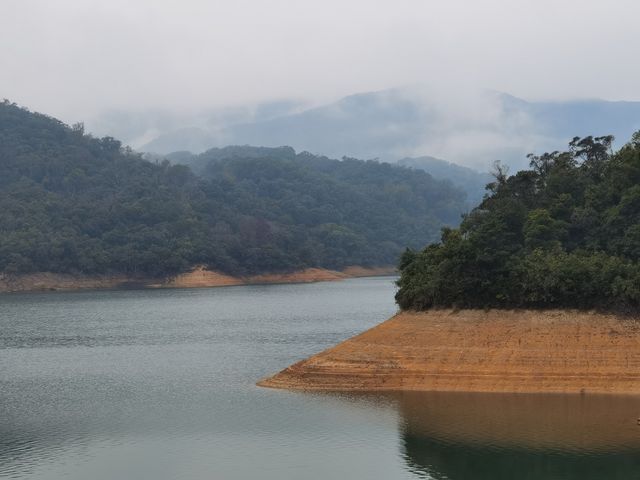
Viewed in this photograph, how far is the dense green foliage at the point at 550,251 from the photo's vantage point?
41125 mm

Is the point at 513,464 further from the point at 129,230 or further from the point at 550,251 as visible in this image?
the point at 129,230

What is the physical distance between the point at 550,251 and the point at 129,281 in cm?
11711

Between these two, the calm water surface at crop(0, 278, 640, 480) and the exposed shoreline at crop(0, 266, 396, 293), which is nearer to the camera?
the calm water surface at crop(0, 278, 640, 480)

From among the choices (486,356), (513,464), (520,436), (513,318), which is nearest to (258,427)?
(520,436)

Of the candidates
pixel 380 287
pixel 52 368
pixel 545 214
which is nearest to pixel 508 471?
pixel 545 214

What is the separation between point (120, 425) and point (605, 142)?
43.9 meters

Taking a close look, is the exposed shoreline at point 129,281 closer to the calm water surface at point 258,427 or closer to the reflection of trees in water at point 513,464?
the calm water surface at point 258,427

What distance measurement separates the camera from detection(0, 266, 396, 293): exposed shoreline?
144 m

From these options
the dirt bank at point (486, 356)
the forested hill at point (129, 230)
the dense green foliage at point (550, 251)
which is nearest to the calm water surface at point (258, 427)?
the dirt bank at point (486, 356)

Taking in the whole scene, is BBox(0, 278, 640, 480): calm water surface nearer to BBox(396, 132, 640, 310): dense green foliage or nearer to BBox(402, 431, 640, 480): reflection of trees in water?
BBox(402, 431, 640, 480): reflection of trees in water

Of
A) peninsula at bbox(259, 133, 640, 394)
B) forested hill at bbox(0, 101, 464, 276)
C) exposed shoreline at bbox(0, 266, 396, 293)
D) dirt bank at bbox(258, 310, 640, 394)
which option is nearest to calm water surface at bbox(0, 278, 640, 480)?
dirt bank at bbox(258, 310, 640, 394)

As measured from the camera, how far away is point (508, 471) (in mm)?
28656

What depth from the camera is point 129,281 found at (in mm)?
153750

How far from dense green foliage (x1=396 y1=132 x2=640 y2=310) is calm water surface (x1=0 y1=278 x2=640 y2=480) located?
19.9ft
